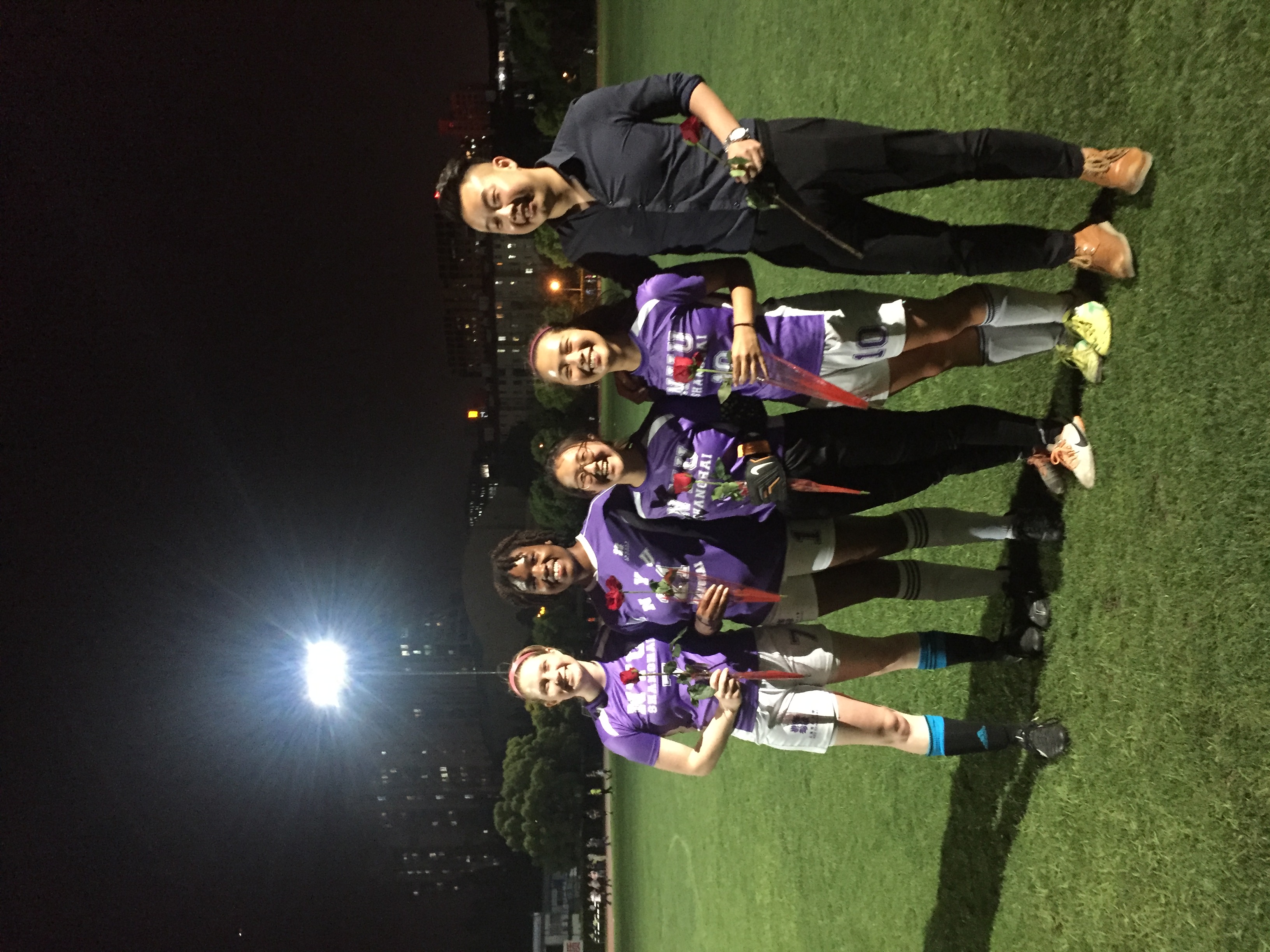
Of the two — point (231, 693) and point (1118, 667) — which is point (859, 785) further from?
point (231, 693)

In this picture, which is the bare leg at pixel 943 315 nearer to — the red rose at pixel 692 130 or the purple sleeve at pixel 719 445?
the purple sleeve at pixel 719 445

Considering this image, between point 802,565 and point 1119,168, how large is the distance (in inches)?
78.6

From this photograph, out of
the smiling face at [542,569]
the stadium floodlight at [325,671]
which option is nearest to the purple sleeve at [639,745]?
the smiling face at [542,569]

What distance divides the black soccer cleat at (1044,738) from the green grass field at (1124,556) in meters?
0.05

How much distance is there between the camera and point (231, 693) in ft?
40.9

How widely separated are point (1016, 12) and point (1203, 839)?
3.70 m

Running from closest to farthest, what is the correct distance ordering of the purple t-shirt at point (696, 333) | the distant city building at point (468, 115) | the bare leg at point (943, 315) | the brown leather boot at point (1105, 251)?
the brown leather boot at point (1105, 251) → the purple t-shirt at point (696, 333) → the bare leg at point (943, 315) → the distant city building at point (468, 115)

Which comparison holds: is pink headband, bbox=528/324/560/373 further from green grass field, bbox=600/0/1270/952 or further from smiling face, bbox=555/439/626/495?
green grass field, bbox=600/0/1270/952

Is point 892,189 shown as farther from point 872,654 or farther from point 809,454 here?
point 872,654

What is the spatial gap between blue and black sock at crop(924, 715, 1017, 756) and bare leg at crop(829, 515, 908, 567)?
2.55 feet

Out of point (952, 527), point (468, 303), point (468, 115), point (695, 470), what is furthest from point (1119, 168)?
point (468, 303)

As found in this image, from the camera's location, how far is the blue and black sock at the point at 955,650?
11.1ft

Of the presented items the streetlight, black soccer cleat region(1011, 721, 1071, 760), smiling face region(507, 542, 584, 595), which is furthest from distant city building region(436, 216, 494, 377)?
black soccer cleat region(1011, 721, 1071, 760)

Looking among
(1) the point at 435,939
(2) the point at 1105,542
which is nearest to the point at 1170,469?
(2) the point at 1105,542
